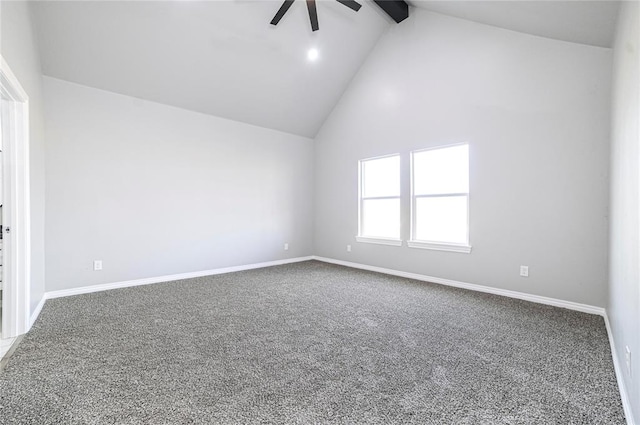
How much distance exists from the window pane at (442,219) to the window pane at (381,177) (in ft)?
1.79

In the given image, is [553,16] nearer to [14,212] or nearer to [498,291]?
[498,291]

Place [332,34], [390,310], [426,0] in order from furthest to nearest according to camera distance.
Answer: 1. [332,34]
2. [426,0]
3. [390,310]

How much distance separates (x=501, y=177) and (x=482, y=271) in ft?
3.81

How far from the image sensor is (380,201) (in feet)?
16.3

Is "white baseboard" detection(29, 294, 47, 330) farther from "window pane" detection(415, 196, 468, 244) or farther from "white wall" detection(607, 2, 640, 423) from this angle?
"window pane" detection(415, 196, 468, 244)

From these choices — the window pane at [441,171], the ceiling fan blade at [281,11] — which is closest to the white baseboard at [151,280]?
the window pane at [441,171]

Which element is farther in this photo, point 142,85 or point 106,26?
point 142,85

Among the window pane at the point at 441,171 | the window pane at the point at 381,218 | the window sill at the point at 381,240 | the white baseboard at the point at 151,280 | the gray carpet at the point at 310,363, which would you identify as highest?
the window pane at the point at 441,171

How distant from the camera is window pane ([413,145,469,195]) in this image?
3949 mm

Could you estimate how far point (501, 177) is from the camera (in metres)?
3.53

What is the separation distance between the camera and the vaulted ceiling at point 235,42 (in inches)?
118

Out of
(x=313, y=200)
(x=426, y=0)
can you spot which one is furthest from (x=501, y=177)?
(x=313, y=200)

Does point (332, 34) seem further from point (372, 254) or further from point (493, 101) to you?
point (372, 254)

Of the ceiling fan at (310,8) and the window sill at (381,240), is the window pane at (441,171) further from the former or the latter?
the ceiling fan at (310,8)
